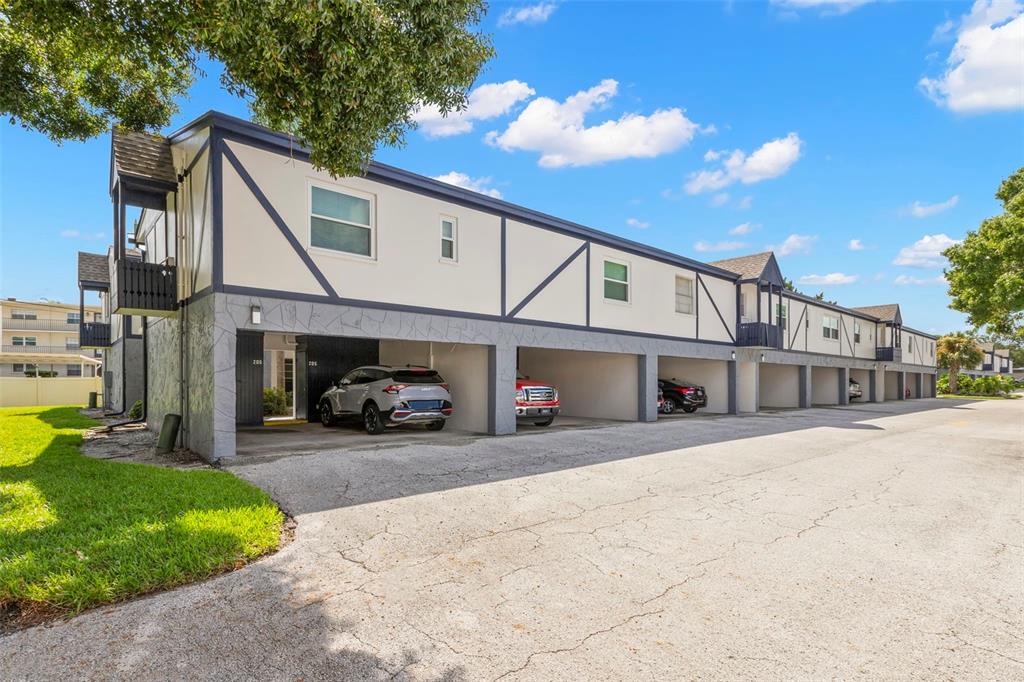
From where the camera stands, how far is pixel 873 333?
34844 millimetres

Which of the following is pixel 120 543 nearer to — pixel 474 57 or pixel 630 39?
pixel 474 57

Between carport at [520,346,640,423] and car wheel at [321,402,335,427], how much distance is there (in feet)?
19.6

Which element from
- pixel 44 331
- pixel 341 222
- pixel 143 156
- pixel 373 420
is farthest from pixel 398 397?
pixel 44 331

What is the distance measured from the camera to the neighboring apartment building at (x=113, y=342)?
18.8 meters

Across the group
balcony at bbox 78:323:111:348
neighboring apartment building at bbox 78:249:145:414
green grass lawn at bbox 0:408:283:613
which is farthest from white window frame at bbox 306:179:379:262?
balcony at bbox 78:323:111:348

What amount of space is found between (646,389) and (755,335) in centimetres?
683

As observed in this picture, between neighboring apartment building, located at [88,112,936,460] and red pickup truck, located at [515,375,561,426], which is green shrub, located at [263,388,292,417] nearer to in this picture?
neighboring apartment building, located at [88,112,936,460]

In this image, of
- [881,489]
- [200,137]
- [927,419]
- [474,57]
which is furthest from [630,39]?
[927,419]

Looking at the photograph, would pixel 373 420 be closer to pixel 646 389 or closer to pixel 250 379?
pixel 250 379

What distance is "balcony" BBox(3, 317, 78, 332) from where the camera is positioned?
47.0 meters

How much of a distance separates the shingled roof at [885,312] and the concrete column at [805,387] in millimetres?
12688

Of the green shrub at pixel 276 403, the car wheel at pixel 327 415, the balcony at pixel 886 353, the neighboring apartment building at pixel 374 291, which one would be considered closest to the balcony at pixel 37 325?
the neighboring apartment building at pixel 374 291

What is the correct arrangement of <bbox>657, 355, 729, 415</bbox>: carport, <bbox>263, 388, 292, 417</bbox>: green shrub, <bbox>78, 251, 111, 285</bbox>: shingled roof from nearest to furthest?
1. <bbox>263, 388, 292, 417</bbox>: green shrub
2. <bbox>657, 355, 729, 415</bbox>: carport
3. <bbox>78, 251, 111, 285</bbox>: shingled roof

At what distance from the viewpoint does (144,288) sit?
10195 millimetres
